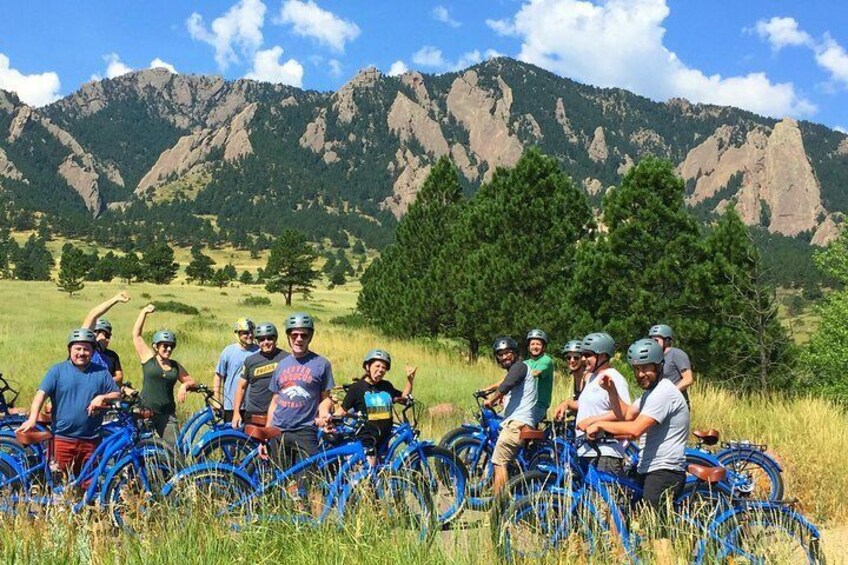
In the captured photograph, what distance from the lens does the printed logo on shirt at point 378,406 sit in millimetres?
6078

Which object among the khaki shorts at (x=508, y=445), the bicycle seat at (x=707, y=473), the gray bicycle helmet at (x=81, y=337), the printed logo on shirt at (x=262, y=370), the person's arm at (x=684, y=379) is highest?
the gray bicycle helmet at (x=81, y=337)

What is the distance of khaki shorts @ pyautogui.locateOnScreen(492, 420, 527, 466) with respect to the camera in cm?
655

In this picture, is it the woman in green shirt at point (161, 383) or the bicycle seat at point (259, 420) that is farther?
the woman in green shirt at point (161, 383)

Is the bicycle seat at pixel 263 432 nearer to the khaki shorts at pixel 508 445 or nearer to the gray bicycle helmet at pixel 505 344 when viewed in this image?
the khaki shorts at pixel 508 445

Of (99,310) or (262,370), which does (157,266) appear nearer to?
(99,310)

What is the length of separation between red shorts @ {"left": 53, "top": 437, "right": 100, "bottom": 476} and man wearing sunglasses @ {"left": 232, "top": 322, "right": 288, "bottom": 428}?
145 cm

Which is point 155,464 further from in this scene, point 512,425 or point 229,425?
point 512,425

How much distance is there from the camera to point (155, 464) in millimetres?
5379

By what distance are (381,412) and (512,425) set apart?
4.63ft

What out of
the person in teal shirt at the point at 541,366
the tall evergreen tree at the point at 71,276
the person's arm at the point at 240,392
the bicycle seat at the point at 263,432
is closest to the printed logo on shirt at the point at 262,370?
the person's arm at the point at 240,392

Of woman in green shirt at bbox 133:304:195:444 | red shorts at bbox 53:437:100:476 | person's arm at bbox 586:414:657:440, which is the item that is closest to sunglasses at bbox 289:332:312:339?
red shorts at bbox 53:437:100:476

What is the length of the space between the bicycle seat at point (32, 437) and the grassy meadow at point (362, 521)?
884 millimetres

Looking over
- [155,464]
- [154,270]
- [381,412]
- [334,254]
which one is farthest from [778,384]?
[334,254]

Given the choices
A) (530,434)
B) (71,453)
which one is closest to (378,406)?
(530,434)
